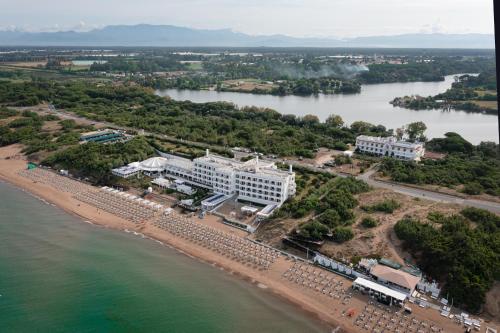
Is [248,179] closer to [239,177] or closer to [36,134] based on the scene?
[239,177]

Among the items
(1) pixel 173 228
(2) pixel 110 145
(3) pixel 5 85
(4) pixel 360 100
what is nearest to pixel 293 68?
(4) pixel 360 100

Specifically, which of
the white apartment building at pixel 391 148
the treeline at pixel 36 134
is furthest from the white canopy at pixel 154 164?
the white apartment building at pixel 391 148

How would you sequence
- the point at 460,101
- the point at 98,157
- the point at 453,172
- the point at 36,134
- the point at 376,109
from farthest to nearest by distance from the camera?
1. the point at 460,101
2. the point at 376,109
3. the point at 36,134
4. the point at 98,157
5. the point at 453,172

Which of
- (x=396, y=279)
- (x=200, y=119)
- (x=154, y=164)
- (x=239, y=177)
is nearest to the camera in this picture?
(x=396, y=279)

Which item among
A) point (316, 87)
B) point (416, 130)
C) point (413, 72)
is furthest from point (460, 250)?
point (413, 72)

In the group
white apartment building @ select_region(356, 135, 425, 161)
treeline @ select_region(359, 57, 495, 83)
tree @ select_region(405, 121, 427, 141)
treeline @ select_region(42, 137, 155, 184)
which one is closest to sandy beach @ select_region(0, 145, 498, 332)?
treeline @ select_region(42, 137, 155, 184)
